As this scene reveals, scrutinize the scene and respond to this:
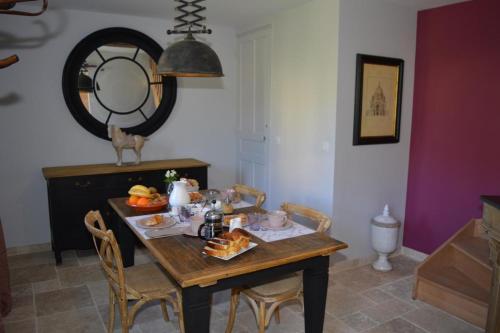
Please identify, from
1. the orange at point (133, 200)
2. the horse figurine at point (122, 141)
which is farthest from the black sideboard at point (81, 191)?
the orange at point (133, 200)

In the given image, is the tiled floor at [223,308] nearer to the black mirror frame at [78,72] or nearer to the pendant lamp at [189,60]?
the black mirror frame at [78,72]

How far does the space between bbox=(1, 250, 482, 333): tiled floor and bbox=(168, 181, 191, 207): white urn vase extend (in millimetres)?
876

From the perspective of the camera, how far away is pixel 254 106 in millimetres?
4523

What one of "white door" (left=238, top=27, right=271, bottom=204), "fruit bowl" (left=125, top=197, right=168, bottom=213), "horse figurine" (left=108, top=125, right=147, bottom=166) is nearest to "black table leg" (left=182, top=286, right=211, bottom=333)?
"fruit bowl" (left=125, top=197, right=168, bottom=213)

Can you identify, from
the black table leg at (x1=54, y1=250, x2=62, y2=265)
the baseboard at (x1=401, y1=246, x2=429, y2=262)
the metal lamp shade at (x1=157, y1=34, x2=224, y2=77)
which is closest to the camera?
the metal lamp shade at (x1=157, y1=34, x2=224, y2=77)

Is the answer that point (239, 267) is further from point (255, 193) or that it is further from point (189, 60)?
point (255, 193)

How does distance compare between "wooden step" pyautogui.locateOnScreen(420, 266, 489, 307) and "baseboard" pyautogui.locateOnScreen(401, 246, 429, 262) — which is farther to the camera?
"baseboard" pyautogui.locateOnScreen(401, 246, 429, 262)

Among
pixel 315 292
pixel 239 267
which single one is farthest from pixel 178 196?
pixel 315 292

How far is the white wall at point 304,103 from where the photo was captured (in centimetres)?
339

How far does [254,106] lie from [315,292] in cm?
277

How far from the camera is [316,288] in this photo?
7.04ft

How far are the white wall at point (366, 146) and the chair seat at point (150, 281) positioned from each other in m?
1.72

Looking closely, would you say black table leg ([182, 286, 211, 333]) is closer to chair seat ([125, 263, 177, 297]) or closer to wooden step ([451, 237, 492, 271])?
chair seat ([125, 263, 177, 297])

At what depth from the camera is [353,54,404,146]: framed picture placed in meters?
3.45
